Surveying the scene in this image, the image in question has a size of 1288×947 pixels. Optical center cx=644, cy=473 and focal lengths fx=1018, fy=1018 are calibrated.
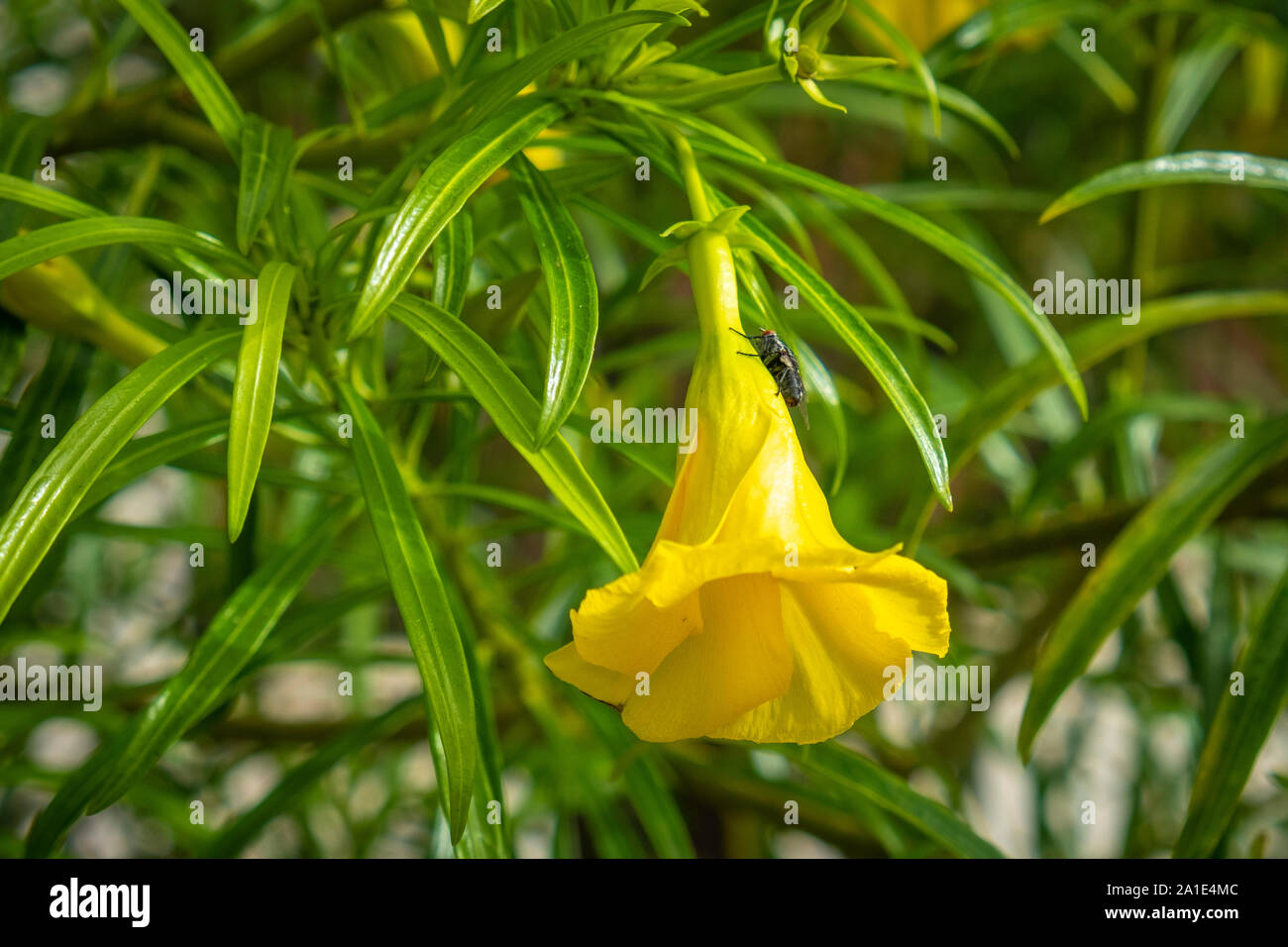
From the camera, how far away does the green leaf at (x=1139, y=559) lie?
0.55 meters

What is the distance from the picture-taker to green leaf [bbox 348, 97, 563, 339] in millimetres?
342

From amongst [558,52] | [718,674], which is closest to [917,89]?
[558,52]

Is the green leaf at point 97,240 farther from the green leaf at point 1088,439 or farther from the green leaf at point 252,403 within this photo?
the green leaf at point 1088,439

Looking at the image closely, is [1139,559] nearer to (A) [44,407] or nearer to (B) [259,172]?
(B) [259,172]

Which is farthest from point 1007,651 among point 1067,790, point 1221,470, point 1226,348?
point 1226,348

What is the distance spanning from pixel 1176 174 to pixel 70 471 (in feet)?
1.75

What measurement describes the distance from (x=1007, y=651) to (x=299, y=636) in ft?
2.50

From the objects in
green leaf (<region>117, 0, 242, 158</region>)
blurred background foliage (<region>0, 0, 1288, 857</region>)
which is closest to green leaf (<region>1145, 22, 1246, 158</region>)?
blurred background foliage (<region>0, 0, 1288, 857</region>)

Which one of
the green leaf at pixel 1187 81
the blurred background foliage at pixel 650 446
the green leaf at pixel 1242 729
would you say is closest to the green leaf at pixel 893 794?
the blurred background foliage at pixel 650 446

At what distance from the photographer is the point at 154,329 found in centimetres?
61

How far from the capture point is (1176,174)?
0.53 metres

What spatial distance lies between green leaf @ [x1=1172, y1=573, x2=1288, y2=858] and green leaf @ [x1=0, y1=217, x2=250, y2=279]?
52 centimetres

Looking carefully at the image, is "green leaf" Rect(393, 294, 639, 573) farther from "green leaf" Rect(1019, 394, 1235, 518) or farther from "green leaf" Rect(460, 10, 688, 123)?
"green leaf" Rect(1019, 394, 1235, 518)

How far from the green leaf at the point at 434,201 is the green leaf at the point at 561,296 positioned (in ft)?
0.12
